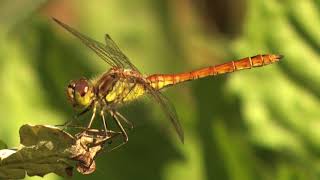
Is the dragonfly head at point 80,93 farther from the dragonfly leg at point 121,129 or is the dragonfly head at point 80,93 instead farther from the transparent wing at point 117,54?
the transparent wing at point 117,54

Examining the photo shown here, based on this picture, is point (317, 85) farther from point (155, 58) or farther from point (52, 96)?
point (155, 58)

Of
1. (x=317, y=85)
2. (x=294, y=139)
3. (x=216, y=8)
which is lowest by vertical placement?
(x=294, y=139)

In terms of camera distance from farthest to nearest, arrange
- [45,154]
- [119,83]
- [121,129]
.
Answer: [119,83], [121,129], [45,154]

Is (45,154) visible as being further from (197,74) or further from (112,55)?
(197,74)

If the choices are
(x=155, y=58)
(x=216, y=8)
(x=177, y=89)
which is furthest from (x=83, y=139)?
(x=216, y=8)

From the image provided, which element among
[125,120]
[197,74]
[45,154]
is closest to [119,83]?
[125,120]

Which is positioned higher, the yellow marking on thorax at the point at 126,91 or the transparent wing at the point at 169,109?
the yellow marking on thorax at the point at 126,91

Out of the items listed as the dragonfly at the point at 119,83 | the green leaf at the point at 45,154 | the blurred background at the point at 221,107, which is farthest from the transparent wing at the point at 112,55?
the green leaf at the point at 45,154
